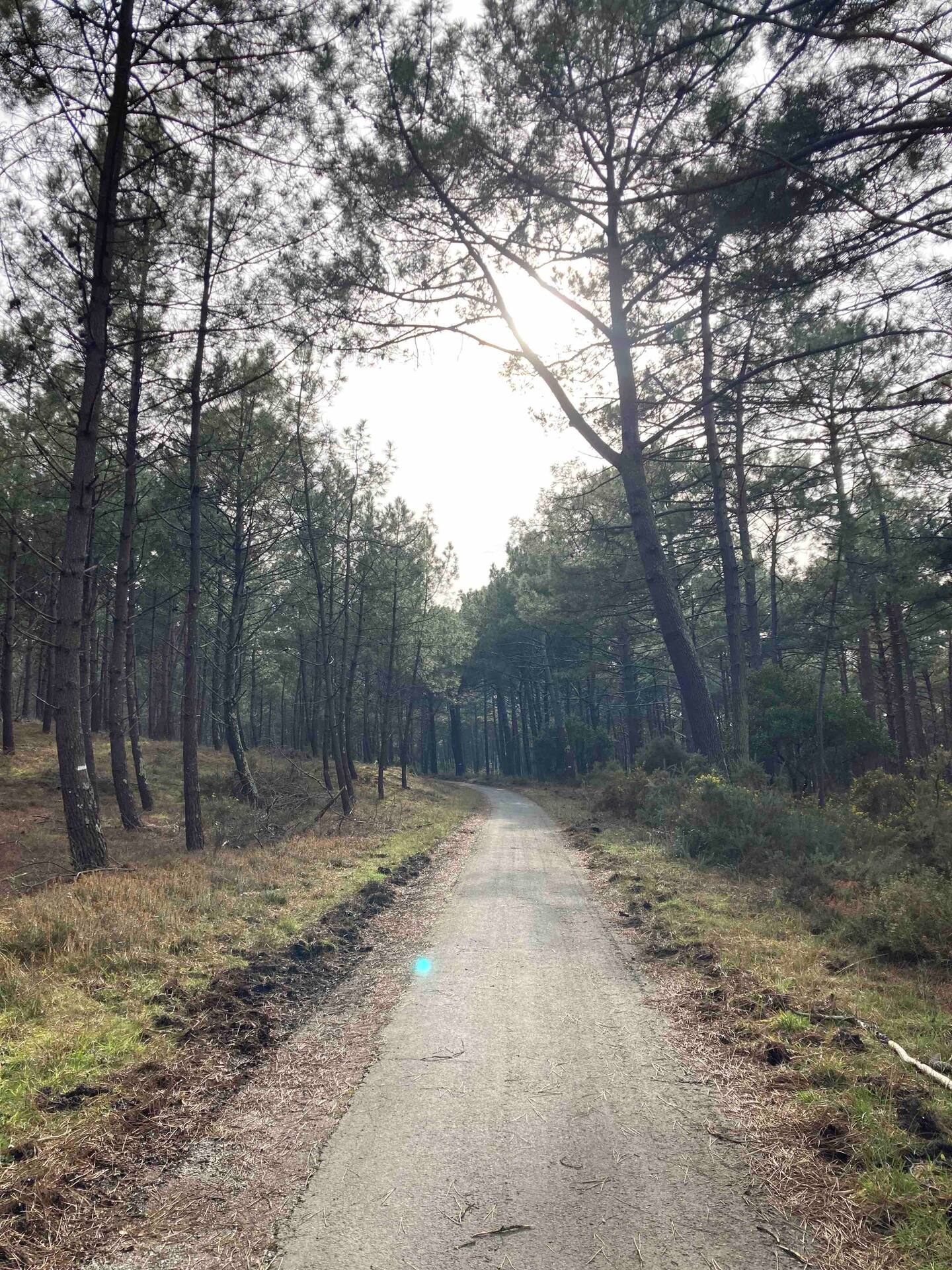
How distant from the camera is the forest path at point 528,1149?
288cm

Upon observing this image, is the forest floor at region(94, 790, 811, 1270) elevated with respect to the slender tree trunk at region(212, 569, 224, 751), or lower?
lower

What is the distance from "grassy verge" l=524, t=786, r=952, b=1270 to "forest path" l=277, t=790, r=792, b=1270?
45 centimetres

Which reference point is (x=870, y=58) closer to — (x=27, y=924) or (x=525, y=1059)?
(x=525, y=1059)

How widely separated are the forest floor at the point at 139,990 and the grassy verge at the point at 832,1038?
10.3 ft

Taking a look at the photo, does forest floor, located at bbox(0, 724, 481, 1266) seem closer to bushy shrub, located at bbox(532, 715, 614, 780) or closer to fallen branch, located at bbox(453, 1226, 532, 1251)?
fallen branch, located at bbox(453, 1226, 532, 1251)

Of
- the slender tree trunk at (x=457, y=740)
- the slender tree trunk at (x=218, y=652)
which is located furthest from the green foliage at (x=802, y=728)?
the slender tree trunk at (x=457, y=740)

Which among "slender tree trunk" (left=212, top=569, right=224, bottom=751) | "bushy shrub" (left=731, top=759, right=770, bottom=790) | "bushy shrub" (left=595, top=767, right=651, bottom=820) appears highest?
"slender tree trunk" (left=212, top=569, right=224, bottom=751)

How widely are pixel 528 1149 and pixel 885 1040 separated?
2.59 metres

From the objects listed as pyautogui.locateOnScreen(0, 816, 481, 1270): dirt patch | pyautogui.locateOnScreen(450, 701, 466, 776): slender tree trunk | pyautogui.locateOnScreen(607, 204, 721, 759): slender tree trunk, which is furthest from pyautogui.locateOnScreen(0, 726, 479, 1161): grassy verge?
pyautogui.locateOnScreen(450, 701, 466, 776): slender tree trunk

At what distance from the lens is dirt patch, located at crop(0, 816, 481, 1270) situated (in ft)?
10.0

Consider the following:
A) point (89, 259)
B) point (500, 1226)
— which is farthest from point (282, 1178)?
point (89, 259)

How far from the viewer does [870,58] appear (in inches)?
289

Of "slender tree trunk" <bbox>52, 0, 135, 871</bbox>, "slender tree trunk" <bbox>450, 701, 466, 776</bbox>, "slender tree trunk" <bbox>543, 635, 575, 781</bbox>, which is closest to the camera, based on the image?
"slender tree trunk" <bbox>52, 0, 135, 871</bbox>

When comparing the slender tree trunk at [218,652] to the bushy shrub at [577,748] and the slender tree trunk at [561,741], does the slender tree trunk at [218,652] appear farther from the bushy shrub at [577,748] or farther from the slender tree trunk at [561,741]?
the bushy shrub at [577,748]
